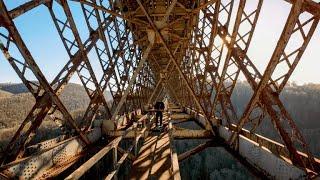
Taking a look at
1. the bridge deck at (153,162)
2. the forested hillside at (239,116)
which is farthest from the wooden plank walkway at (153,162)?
the forested hillside at (239,116)

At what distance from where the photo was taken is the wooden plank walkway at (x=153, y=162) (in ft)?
24.0

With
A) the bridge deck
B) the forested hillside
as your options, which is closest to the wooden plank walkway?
the bridge deck

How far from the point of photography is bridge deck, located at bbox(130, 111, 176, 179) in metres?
7.34

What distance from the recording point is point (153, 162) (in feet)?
27.4

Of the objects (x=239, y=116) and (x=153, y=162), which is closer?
(x=153, y=162)

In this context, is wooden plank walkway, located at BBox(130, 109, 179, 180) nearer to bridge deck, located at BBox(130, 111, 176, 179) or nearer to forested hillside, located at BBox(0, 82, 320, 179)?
bridge deck, located at BBox(130, 111, 176, 179)

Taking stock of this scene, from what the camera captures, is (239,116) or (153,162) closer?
(153,162)

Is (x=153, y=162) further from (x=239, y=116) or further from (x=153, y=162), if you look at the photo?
(x=239, y=116)

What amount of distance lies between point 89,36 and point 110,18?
1446 mm

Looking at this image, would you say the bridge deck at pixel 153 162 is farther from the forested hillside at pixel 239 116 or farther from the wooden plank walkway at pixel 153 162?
the forested hillside at pixel 239 116

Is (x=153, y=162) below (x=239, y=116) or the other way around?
below

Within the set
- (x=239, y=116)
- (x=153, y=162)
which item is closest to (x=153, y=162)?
(x=153, y=162)

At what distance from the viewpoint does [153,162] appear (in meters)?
8.35

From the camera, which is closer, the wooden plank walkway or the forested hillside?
the wooden plank walkway
